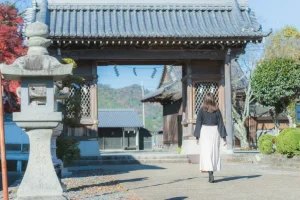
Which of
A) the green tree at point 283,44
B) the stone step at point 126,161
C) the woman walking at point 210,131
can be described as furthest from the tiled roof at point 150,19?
the green tree at point 283,44

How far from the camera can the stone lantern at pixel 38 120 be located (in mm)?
6484

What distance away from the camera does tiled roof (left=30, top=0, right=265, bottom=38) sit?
1770cm

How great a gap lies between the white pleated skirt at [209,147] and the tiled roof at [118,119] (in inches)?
1483

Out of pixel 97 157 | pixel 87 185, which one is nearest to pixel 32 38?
pixel 87 185

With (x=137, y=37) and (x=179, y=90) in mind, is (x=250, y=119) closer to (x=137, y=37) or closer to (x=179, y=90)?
(x=179, y=90)

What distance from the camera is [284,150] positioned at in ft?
48.3

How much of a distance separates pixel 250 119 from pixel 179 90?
516 inches

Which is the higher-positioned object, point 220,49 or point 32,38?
point 220,49

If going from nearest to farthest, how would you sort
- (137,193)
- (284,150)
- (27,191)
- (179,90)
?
(27,191) < (137,193) < (284,150) < (179,90)

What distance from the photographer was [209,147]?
1047 cm

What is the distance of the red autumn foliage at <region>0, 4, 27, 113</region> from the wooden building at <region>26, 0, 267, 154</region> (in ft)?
3.30

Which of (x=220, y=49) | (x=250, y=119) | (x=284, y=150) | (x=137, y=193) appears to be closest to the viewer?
(x=137, y=193)

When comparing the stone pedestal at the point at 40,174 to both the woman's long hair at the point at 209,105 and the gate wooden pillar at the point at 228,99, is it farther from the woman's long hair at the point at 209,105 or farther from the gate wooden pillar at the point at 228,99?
the gate wooden pillar at the point at 228,99

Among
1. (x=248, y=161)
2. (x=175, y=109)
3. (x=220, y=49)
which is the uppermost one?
(x=220, y=49)
